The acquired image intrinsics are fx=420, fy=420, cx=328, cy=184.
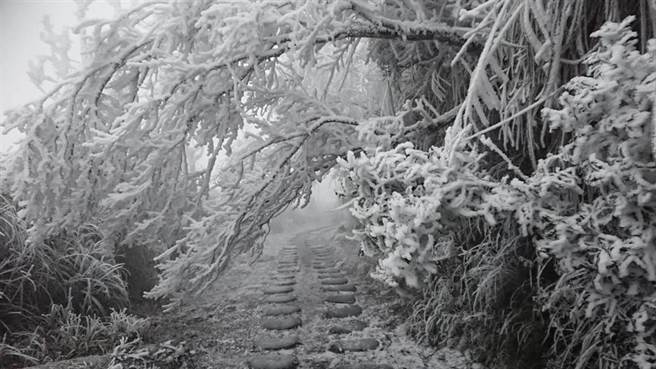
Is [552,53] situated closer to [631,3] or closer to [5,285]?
[631,3]

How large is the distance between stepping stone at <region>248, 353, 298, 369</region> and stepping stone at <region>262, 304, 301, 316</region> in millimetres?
1166

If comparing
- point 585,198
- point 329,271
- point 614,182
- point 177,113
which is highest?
point 177,113

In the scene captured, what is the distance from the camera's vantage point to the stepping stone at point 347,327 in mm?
→ 3926

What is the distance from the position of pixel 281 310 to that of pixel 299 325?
0.54 m

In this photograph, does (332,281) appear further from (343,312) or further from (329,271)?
(343,312)

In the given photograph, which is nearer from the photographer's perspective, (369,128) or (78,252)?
(369,128)

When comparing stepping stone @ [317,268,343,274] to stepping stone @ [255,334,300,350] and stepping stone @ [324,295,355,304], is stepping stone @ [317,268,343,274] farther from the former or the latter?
stepping stone @ [255,334,300,350]

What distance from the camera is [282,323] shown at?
410 centimetres

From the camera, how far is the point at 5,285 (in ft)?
11.9

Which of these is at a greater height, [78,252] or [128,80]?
[128,80]

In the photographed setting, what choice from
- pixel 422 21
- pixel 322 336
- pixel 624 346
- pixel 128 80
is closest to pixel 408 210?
pixel 624 346

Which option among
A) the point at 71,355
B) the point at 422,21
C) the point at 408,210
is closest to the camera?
the point at 408,210

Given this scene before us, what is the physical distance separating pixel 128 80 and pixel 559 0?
9.02 feet

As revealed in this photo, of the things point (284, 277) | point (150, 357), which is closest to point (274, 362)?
point (150, 357)
